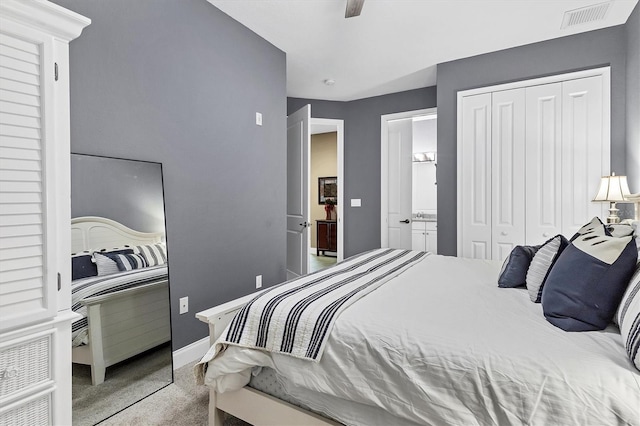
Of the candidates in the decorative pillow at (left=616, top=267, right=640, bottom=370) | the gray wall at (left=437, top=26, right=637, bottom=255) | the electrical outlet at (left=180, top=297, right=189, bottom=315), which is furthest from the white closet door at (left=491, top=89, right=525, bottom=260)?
the electrical outlet at (left=180, top=297, right=189, bottom=315)

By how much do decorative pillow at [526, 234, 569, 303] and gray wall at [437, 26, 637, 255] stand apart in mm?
2028

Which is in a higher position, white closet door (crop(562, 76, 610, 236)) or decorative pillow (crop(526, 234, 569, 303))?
white closet door (crop(562, 76, 610, 236))

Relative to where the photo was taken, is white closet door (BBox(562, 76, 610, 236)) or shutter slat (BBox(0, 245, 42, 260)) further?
white closet door (BBox(562, 76, 610, 236))

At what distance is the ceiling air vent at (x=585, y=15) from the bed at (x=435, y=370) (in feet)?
Result: 8.16

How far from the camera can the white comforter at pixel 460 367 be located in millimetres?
964

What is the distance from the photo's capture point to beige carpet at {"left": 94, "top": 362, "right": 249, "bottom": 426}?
1.71 metres

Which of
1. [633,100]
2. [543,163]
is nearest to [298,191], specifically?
[543,163]

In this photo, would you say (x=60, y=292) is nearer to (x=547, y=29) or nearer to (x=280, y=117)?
(x=280, y=117)

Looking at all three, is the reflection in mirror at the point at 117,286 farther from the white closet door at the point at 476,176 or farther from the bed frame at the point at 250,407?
the white closet door at the point at 476,176

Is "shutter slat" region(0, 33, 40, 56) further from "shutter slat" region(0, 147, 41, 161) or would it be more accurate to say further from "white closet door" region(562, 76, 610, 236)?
"white closet door" region(562, 76, 610, 236)

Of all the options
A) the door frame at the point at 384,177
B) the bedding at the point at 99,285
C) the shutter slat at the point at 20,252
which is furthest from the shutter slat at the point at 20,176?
the door frame at the point at 384,177

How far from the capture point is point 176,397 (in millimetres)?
1939

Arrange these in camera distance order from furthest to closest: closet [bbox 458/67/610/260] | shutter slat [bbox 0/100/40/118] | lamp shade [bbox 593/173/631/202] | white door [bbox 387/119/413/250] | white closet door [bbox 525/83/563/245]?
white door [bbox 387/119/413/250] < white closet door [bbox 525/83/563/245] < closet [bbox 458/67/610/260] < lamp shade [bbox 593/173/631/202] < shutter slat [bbox 0/100/40/118]

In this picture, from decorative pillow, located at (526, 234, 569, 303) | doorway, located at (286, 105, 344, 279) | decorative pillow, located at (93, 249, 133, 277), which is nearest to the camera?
decorative pillow, located at (526, 234, 569, 303)
